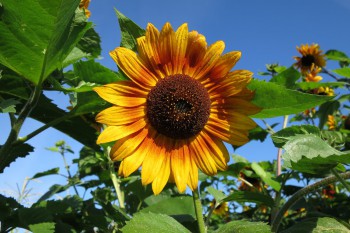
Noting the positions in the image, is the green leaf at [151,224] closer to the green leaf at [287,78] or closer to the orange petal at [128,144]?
the orange petal at [128,144]

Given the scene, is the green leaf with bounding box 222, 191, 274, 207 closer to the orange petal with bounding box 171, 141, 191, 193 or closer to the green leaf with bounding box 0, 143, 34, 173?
the orange petal with bounding box 171, 141, 191, 193

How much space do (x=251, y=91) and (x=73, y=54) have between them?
506 millimetres

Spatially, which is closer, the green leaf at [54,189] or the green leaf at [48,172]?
the green leaf at [54,189]

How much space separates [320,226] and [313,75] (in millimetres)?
2900

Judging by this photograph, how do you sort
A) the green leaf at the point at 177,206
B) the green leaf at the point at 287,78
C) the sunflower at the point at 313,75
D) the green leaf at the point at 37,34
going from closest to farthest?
the green leaf at the point at 37,34 < the green leaf at the point at 287,78 < the green leaf at the point at 177,206 < the sunflower at the point at 313,75

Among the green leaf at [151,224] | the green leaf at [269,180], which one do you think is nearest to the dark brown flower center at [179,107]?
the green leaf at [151,224]

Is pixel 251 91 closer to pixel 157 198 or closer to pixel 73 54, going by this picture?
pixel 73 54

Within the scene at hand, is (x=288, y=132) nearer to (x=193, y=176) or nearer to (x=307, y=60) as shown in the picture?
(x=193, y=176)

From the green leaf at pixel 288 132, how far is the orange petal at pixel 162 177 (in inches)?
11.2

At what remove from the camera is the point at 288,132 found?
1133 mm

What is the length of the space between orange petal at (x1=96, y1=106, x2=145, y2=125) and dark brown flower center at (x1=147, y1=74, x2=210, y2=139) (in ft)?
0.10

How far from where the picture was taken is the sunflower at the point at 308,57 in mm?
4500

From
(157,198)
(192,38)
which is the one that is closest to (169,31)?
(192,38)

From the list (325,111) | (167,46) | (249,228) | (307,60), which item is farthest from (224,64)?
(307,60)
